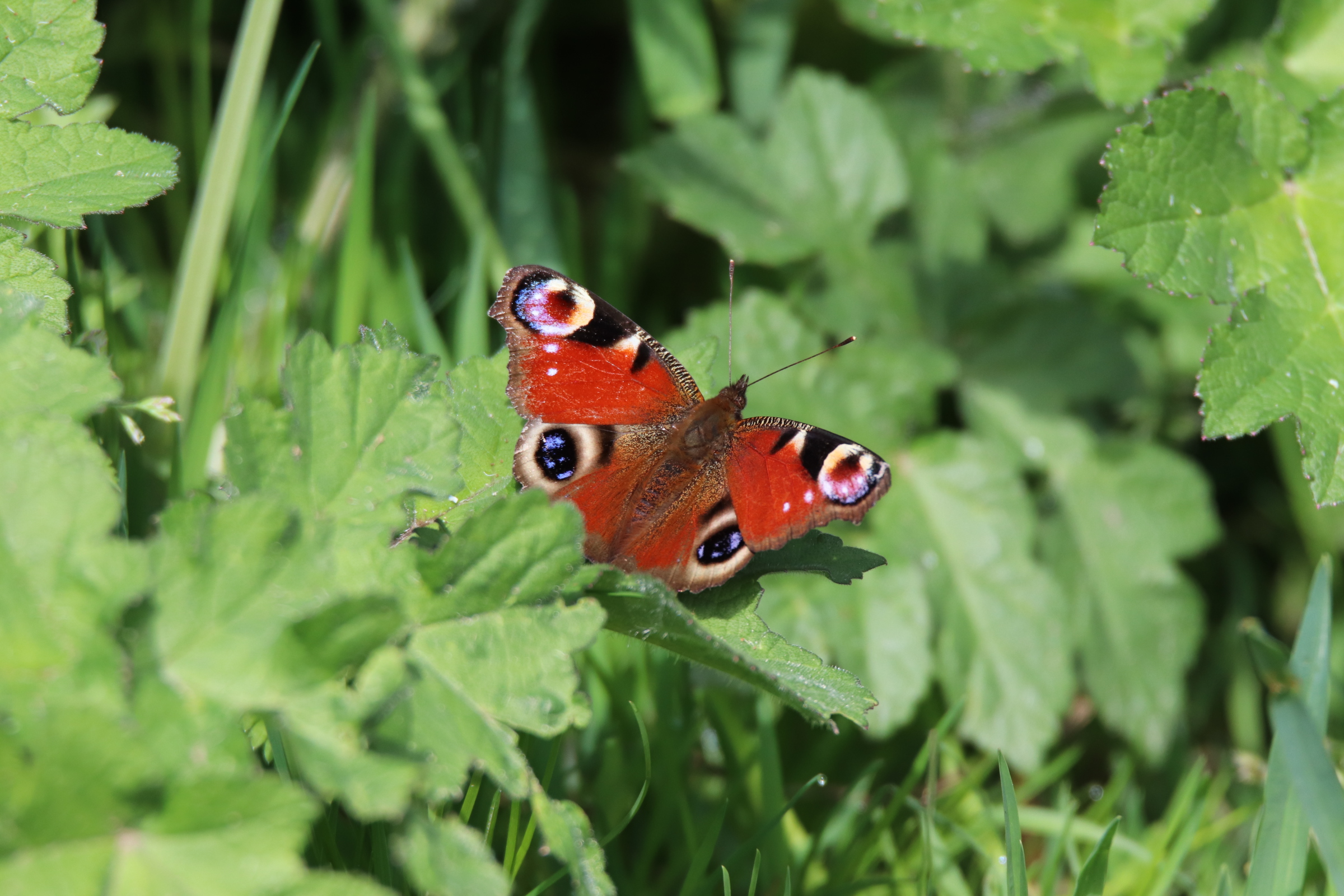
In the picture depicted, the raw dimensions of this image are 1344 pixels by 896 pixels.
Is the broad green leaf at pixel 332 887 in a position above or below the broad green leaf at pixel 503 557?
below

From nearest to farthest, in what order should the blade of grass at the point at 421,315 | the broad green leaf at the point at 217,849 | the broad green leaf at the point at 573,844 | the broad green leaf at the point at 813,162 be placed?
the broad green leaf at the point at 217,849
the broad green leaf at the point at 573,844
the blade of grass at the point at 421,315
the broad green leaf at the point at 813,162

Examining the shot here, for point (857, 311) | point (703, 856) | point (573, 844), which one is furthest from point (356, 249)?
point (573, 844)

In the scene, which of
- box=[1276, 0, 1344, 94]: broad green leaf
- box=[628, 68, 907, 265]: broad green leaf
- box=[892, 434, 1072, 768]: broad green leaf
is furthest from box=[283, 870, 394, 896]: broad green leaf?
box=[1276, 0, 1344, 94]: broad green leaf

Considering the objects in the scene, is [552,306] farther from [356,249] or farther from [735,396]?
[356,249]

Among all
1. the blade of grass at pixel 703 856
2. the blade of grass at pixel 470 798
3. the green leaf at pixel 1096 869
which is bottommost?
the blade of grass at pixel 703 856

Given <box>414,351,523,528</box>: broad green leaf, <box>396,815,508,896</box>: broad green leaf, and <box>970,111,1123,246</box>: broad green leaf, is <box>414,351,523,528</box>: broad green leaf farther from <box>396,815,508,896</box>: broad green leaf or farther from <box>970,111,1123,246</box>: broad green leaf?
<box>970,111,1123,246</box>: broad green leaf

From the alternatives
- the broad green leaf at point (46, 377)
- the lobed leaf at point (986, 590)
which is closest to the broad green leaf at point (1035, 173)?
the lobed leaf at point (986, 590)

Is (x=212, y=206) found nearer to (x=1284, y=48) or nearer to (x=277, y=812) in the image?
(x=277, y=812)

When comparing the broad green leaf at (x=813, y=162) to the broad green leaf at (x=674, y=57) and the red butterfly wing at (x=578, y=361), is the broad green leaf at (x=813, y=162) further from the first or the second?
the red butterfly wing at (x=578, y=361)
